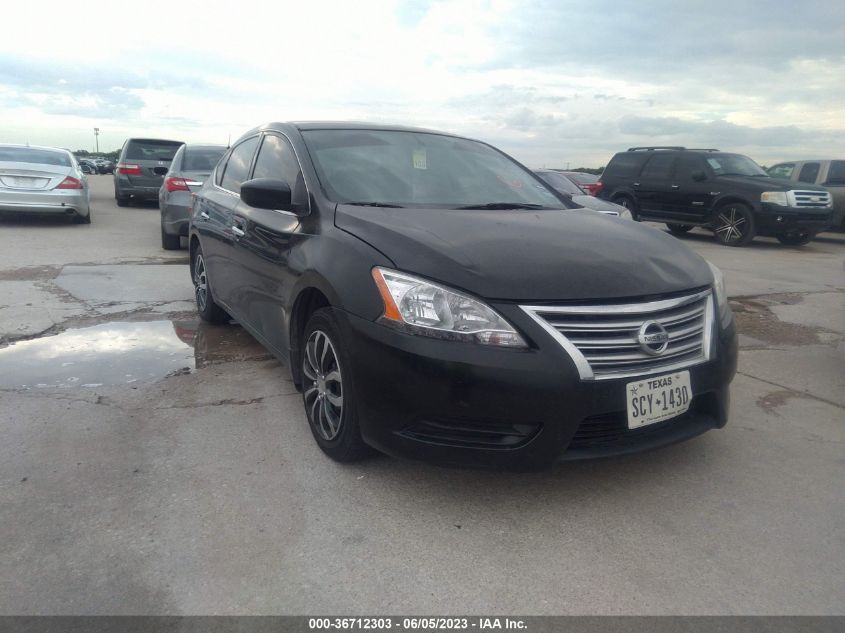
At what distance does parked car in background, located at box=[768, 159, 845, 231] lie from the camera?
47.4ft

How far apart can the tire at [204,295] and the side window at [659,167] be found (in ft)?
37.5

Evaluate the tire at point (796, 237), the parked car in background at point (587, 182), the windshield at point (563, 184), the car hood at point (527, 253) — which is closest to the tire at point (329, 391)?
the car hood at point (527, 253)

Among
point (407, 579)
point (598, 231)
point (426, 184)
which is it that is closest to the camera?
point (407, 579)

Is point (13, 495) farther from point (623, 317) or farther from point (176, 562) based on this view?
point (623, 317)

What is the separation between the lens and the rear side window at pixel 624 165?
606 inches

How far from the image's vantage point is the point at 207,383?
14.4 feet

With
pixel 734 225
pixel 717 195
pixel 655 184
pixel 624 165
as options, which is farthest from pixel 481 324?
pixel 624 165

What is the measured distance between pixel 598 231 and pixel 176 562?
2343 millimetres

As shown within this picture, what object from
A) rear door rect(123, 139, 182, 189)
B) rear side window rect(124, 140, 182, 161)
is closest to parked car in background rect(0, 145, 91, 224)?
rear door rect(123, 139, 182, 189)

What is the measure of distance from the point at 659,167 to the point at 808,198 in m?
2.99

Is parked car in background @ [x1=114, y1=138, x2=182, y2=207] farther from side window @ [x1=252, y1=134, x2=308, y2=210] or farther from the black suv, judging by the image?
side window @ [x1=252, y1=134, x2=308, y2=210]

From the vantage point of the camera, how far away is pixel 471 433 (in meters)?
2.72

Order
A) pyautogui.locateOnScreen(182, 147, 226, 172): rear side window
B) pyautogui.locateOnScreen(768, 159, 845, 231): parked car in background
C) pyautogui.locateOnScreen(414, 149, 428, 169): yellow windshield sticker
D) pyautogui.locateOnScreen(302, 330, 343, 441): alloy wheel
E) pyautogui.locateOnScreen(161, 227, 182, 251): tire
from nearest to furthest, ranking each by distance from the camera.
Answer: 1. pyautogui.locateOnScreen(302, 330, 343, 441): alloy wheel
2. pyautogui.locateOnScreen(414, 149, 428, 169): yellow windshield sticker
3. pyautogui.locateOnScreen(182, 147, 226, 172): rear side window
4. pyautogui.locateOnScreen(161, 227, 182, 251): tire
5. pyautogui.locateOnScreen(768, 159, 845, 231): parked car in background

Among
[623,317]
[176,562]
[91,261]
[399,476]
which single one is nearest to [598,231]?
[623,317]
